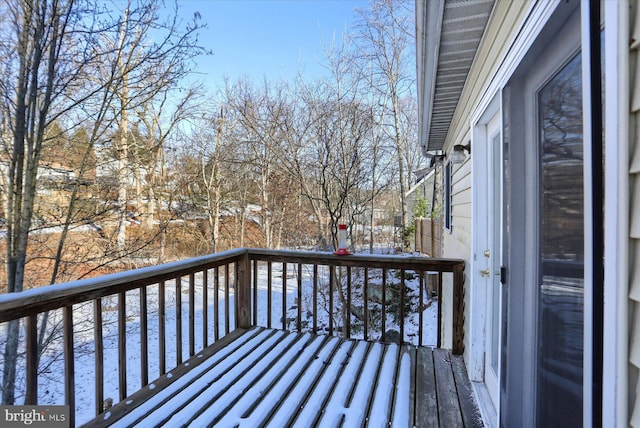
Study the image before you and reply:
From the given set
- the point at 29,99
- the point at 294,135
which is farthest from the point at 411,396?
the point at 294,135

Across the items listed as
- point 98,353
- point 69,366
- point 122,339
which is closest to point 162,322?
point 122,339

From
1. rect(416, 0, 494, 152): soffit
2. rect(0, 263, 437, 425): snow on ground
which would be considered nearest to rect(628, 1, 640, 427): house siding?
rect(416, 0, 494, 152): soffit

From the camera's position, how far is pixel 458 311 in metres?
2.78

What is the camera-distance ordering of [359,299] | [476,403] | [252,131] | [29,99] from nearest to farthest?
1. [476,403]
2. [29,99]
3. [359,299]
4. [252,131]

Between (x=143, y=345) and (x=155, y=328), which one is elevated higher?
(x=143, y=345)

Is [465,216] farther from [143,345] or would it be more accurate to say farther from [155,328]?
[155,328]

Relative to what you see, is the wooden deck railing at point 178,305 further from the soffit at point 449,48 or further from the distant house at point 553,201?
the soffit at point 449,48

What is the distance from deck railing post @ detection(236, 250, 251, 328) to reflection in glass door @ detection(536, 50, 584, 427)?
2.61m

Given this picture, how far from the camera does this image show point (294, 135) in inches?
301

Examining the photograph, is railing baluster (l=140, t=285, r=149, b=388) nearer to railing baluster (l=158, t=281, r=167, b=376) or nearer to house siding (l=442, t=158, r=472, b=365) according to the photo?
railing baluster (l=158, t=281, r=167, b=376)

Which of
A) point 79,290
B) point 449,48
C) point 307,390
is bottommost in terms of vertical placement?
point 307,390

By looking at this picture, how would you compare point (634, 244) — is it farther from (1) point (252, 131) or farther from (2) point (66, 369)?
(1) point (252, 131)

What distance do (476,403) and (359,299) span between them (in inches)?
216

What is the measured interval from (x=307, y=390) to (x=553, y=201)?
1849mm
